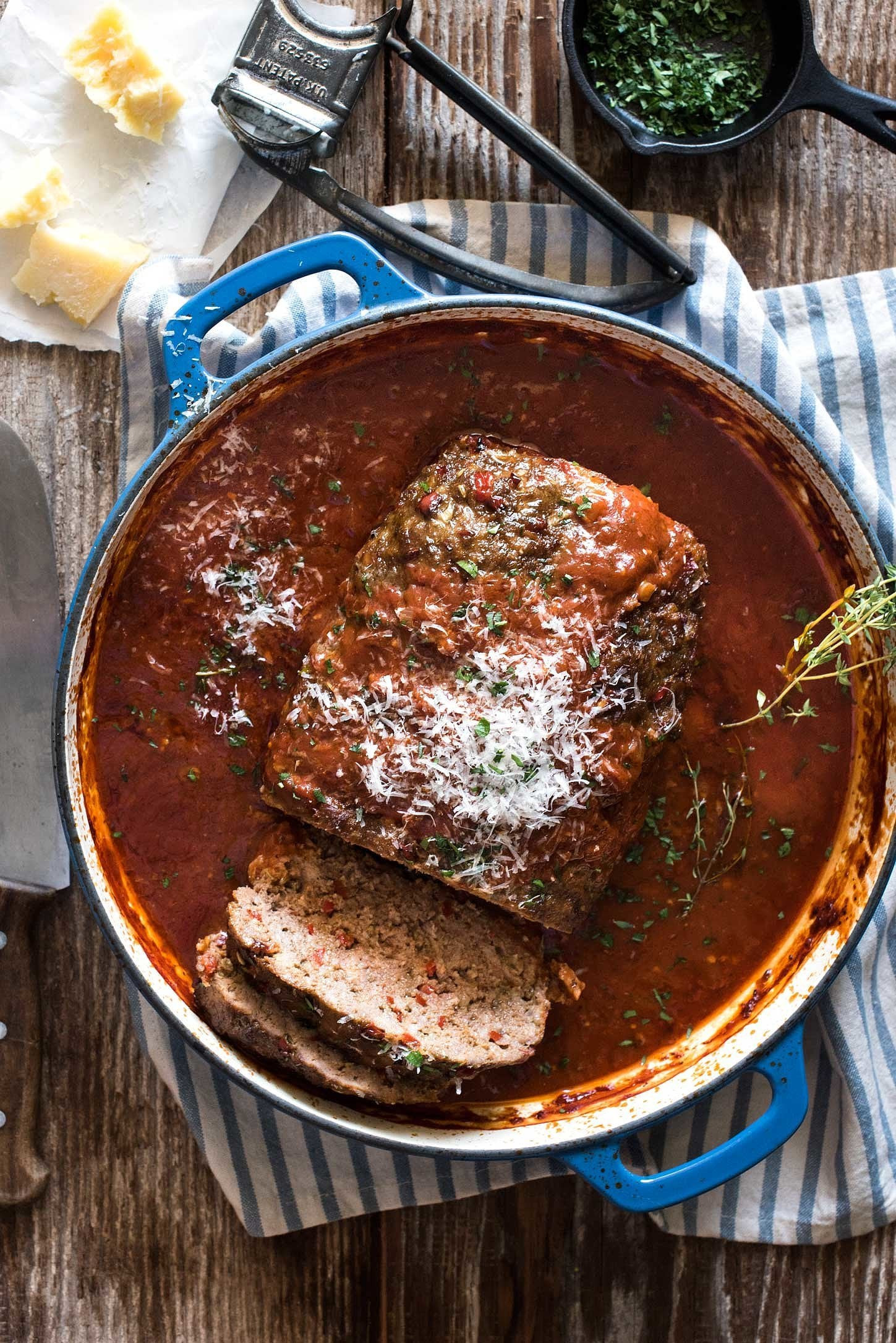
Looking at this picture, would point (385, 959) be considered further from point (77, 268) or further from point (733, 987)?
point (77, 268)

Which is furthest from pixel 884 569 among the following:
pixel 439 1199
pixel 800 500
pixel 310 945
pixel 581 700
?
pixel 439 1199

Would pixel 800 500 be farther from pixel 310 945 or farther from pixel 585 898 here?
pixel 310 945

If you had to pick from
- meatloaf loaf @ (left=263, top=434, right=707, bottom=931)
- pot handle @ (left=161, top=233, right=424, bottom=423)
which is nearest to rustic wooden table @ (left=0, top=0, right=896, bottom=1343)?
pot handle @ (left=161, top=233, right=424, bottom=423)

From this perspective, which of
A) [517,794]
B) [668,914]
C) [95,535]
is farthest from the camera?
[95,535]

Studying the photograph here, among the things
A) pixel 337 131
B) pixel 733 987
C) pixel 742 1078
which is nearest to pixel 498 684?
pixel 733 987

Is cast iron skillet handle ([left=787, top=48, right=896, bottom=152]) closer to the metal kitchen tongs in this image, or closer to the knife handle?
the metal kitchen tongs

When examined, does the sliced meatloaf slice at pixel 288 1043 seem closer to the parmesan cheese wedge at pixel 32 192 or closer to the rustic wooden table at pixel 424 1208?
the rustic wooden table at pixel 424 1208
